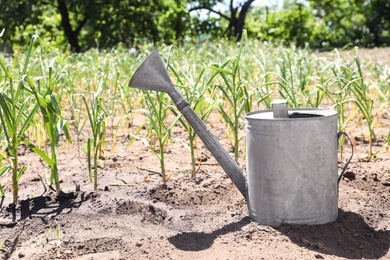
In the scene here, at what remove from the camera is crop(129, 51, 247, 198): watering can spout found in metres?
2.29

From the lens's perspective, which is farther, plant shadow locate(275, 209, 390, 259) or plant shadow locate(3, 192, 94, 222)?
plant shadow locate(3, 192, 94, 222)

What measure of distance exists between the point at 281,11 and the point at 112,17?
5470 millimetres

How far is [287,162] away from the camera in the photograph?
2.17 m

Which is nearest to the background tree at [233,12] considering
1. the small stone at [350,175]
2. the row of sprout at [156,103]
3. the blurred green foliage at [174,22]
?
the blurred green foliage at [174,22]

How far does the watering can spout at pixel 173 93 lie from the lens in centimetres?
229

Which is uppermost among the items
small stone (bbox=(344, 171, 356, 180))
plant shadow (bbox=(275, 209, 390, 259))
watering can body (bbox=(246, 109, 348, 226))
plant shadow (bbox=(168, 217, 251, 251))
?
watering can body (bbox=(246, 109, 348, 226))

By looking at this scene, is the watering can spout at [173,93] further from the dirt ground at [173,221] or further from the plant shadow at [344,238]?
the plant shadow at [344,238]

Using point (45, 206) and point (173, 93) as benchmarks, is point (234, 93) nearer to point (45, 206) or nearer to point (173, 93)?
point (173, 93)

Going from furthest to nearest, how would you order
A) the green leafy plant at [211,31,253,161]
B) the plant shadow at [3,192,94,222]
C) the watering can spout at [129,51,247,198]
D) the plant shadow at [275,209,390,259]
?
the green leafy plant at [211,31,253,161], the plant shadow at [3,192,94,222], the watering can spout at [129,51,247,198], the plant shadow at [275,209,390,259]

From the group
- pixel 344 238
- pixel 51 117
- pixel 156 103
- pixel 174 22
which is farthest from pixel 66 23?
Answer: pixel 344 238

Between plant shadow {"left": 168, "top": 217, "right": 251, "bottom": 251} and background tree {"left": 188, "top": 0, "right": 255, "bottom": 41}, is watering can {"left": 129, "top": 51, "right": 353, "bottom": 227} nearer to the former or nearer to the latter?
plant shadow {"left": 168, "top": 217, "right": 251, "bottom": 251}

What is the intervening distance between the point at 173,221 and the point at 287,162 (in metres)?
0.55

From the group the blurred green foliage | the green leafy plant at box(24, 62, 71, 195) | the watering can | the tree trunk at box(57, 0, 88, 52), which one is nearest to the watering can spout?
the watering can

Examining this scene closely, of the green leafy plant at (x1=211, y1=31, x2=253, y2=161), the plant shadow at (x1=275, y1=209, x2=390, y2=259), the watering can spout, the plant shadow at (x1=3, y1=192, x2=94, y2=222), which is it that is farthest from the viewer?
the green leafy plant at (x1=211, y1=31, x2=253, y2=161)
